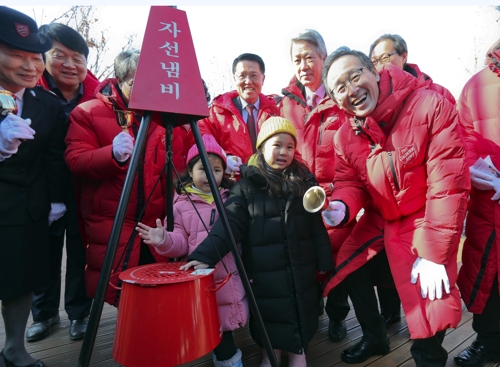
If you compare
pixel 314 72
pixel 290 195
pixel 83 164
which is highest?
pixel 314 72

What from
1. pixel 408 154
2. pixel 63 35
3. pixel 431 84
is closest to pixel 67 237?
pixel 63 35

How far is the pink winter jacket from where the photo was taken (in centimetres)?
207

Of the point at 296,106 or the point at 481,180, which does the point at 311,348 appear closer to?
→ the point at 481,180

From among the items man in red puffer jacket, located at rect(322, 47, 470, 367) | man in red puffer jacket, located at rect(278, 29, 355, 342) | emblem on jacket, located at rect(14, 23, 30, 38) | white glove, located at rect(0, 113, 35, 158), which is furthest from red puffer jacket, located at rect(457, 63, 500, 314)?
emblem on jacket, located at rect(14, 23, 30, 38)

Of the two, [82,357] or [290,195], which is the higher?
[290,195]

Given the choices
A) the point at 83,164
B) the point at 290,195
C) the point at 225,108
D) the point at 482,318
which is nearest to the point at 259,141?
the point at 290,195

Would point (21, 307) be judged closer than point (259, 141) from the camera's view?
Yes

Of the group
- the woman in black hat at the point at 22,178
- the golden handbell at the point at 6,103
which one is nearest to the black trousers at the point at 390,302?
the woman in black hat at the point at 22,178

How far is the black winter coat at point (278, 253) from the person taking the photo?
6.55 ft

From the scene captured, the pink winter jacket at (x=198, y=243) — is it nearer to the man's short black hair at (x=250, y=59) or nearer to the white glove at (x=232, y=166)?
the white glove at (x=232, y=166)

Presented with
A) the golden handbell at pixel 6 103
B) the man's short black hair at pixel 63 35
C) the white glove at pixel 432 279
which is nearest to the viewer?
the white glove at pixel 432 279

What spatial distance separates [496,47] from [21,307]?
10.5 ft

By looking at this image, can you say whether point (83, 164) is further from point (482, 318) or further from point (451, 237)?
point (482, 318)

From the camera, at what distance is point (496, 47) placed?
2.23m
